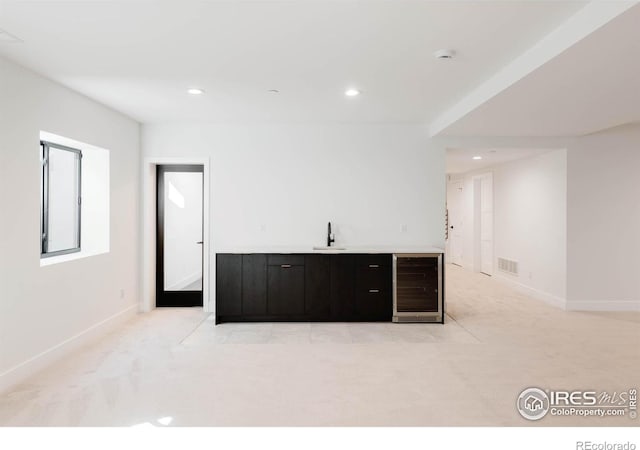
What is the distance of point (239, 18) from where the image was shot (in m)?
2.55

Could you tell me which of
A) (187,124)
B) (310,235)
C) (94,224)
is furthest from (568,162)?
(94,224)

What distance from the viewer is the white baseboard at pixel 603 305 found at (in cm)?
→ 564

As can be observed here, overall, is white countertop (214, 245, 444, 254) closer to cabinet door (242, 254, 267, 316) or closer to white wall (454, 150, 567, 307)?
cabinet door (242, 254, 267, 316)

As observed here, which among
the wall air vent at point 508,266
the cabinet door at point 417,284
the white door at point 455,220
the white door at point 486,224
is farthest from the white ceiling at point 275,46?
the white door at point 455,220

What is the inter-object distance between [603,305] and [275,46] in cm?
558

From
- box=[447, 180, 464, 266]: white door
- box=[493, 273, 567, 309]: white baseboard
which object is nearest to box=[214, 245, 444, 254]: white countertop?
box=[493, 273, 567, 309]: white baseboard

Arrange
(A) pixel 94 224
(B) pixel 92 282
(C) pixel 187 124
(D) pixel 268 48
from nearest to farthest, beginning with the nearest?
(D) pixel 268 48 → (B) pixel 92 282 → (A) pixel 94 224 → (C) pixel 187 124

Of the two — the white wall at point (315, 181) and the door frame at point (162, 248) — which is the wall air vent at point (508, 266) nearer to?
the white wall at point (315, 181)

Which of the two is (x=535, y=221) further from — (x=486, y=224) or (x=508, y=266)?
(x=486, y=224)

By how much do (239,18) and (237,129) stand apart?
3.04 meters

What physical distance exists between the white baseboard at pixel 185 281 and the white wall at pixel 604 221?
5.23 m

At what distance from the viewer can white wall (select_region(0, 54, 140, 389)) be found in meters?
3.17
